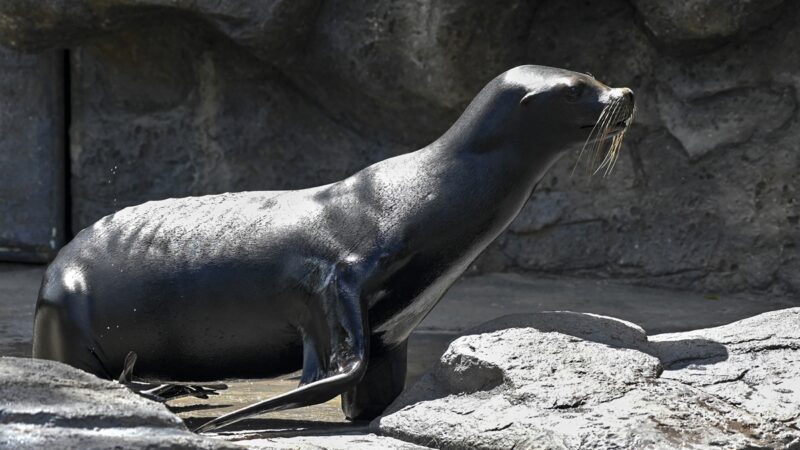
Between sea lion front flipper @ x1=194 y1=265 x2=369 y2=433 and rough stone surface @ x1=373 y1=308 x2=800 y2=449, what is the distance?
0.59 feet

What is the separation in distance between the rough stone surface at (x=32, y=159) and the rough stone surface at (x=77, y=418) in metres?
5.43

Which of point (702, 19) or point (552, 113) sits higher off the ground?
point (702, 19)

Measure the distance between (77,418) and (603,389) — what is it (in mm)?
1480

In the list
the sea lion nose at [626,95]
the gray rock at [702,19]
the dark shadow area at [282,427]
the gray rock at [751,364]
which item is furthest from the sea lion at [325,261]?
the gray rock at [702,19]

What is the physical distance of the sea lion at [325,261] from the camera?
436 cm

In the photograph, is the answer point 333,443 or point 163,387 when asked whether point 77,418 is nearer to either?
point 333,443

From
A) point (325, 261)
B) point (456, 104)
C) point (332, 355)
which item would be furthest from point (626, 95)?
point (456, 104)

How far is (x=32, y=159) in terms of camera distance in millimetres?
8727

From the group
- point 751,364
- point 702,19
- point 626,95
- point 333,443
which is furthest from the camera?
point 702,19

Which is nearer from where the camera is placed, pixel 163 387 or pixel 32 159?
pixel 163 387

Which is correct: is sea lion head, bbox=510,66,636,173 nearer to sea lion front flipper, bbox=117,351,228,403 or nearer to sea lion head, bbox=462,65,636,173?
sea lion head, bbox=462,65,636,173

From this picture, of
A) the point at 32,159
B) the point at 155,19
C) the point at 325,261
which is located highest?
the point at 155,19

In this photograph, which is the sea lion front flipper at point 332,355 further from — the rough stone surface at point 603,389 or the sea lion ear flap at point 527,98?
the sea lion ear flap at point 527,98

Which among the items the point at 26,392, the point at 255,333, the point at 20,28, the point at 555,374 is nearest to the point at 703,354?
the point at 555,374
